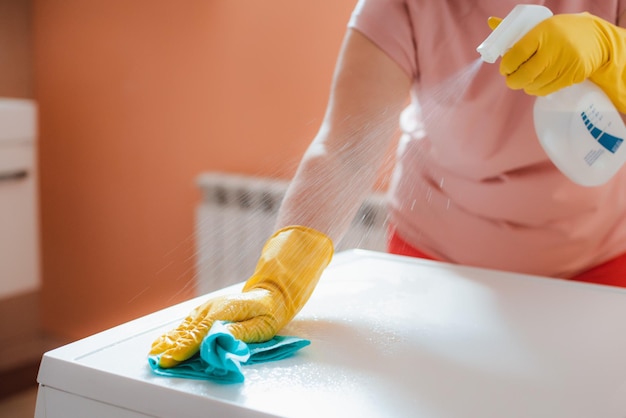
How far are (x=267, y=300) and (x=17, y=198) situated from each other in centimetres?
185

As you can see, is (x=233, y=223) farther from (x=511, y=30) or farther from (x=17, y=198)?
(x=511, y=30)

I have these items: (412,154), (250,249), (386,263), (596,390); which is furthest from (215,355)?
(250,249)

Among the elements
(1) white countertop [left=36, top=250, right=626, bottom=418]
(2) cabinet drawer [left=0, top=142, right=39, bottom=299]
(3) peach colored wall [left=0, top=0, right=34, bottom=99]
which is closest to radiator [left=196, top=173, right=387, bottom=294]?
(2) cabinet drawer [left=0, top=142, right=39, bottom=299]

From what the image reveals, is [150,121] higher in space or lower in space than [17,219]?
higher

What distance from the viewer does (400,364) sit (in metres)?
0.75

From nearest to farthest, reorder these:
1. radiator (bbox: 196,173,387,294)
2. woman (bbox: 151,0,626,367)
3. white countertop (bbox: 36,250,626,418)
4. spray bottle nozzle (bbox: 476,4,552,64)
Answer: white countertop (bbox: 36,250,626,418), spray bottle nozzle (bbox: 476,4,552,64), woman (bbox: 151,0,626,367), radiator (bbox: 196,173,387,294)

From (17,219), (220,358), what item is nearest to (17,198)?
(17,219)

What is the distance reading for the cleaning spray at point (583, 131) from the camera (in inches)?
35.7

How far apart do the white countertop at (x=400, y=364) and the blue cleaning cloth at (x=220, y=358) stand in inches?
0.5

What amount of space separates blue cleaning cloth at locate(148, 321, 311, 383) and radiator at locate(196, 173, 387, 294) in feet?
4.83

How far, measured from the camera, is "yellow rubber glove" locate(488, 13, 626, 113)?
2.80 feet

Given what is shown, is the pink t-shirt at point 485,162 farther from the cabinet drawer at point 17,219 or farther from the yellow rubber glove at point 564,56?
the cabinet drawer at point 17,219

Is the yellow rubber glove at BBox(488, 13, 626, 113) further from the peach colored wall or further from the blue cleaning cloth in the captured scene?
the peach colored wall

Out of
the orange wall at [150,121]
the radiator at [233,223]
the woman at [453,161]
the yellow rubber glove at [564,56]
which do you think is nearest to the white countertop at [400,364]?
the woman at [453,161]
